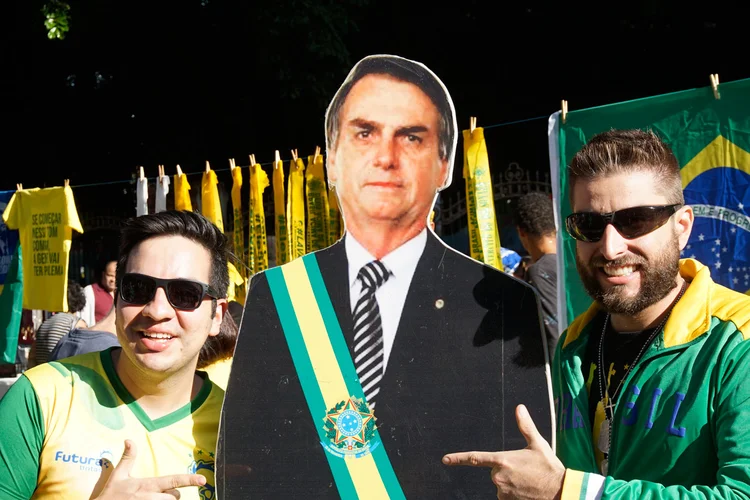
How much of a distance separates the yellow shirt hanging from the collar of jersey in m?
4.80

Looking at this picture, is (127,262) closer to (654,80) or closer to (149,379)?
(149,379)

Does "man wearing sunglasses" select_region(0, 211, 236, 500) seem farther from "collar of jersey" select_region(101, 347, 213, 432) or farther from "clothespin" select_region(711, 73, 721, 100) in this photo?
"clothespin" select_region(711, 73, 721, 100)

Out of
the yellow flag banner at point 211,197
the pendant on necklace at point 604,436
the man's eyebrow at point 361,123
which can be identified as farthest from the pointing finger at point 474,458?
the yellow flag banner at point 211,197

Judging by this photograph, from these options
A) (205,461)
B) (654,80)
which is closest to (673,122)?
(205,461)

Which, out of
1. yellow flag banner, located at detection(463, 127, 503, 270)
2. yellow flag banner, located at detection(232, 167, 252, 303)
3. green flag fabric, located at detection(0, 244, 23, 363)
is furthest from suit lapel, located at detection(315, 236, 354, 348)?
green flag fabric, located at detection(0, 244, 23, 363)

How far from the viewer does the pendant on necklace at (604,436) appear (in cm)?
213

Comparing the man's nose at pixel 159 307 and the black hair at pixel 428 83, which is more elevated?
the black hair at pixel 428 83

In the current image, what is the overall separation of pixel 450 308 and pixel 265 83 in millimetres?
7497

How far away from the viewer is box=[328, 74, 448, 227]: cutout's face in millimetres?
2293

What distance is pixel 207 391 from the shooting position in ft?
7.56

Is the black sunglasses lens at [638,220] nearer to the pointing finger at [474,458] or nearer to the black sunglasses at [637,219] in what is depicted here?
the black sunglasses at [637,219]

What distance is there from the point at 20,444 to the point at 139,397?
30 centimetres

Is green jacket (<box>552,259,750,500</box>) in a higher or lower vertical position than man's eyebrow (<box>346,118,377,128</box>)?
lower

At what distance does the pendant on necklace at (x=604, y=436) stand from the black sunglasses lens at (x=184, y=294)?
1.10 metres
